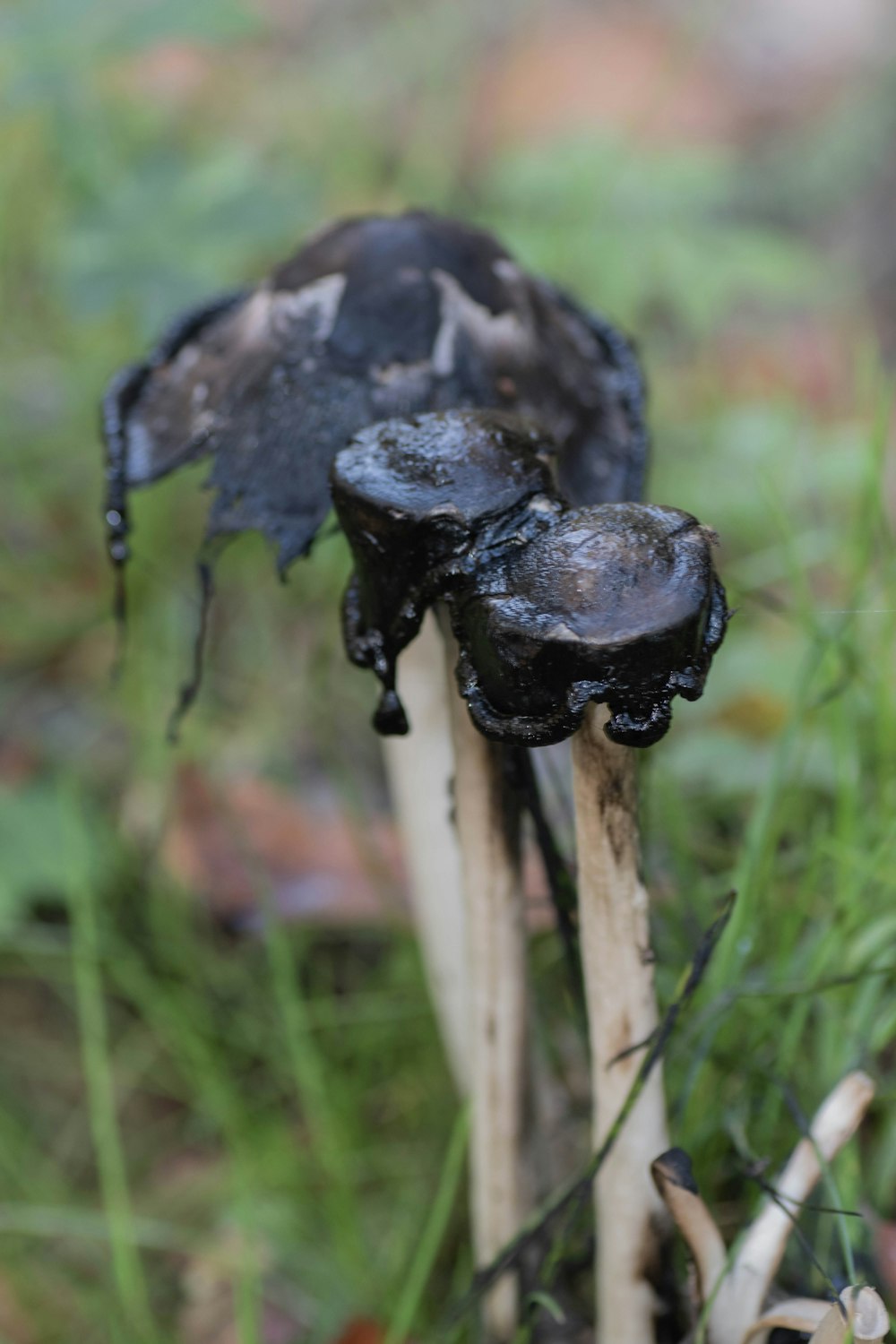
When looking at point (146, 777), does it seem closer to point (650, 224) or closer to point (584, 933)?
point (584, 933)

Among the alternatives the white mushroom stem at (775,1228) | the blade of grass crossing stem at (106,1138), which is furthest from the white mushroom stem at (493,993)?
the blade of grass crossing stem at (106,1138)

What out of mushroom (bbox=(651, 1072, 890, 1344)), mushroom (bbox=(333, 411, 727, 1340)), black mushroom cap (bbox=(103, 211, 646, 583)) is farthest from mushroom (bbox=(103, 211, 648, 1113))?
mushroom (bbox=(651, 1072, 890, 1344))

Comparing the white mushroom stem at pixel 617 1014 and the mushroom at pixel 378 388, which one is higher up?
the mushroom at pixel 378 388

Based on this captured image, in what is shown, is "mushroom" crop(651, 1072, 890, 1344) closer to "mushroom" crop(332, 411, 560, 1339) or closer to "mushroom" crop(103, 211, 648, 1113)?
"mushroom" crop(332, 411, 560, 1339)

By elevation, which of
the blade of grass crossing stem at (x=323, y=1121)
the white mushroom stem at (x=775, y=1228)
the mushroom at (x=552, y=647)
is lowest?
the blade of grass crossing stem at (x=323, y=1121)

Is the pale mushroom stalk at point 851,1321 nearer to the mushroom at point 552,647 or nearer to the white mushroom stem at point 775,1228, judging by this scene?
the white mushroom stem at point 775,1228
